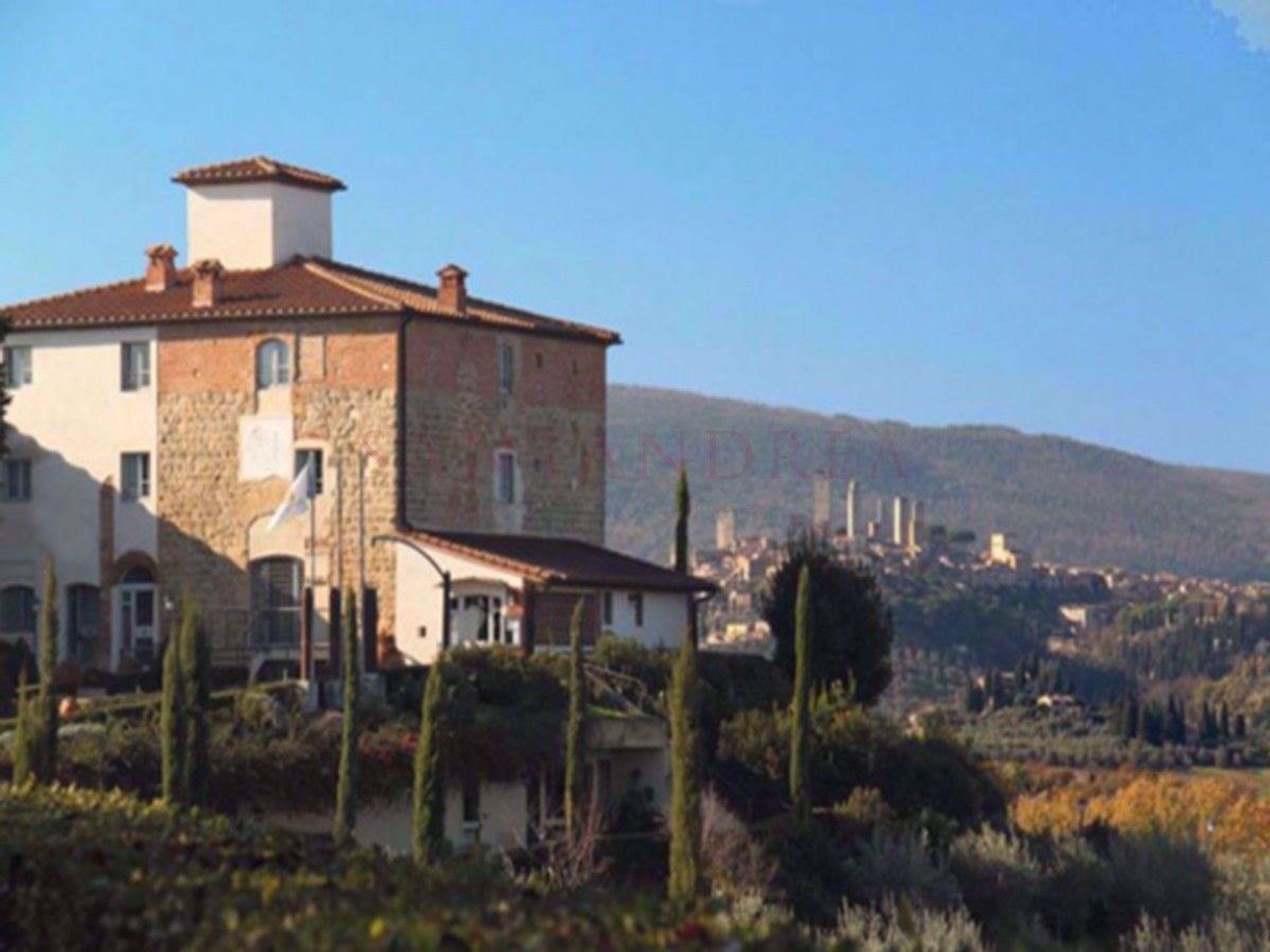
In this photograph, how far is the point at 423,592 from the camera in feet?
164

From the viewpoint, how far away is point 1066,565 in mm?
182500

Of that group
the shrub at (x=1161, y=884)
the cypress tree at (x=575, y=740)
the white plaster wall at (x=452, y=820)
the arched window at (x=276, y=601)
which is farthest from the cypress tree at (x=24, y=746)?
the arched window at (x=276, y=601)

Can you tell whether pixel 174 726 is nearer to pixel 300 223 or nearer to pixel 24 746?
pixel 24 746

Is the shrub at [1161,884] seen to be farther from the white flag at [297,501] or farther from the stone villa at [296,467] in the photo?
the white flag at [297,501]

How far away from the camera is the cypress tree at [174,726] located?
34781 mm

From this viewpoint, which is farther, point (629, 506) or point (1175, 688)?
point (629, 506)

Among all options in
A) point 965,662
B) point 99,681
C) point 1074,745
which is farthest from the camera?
point 965,662

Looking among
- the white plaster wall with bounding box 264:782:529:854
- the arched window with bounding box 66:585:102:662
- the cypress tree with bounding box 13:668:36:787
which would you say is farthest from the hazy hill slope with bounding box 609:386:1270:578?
the cypress tree with bounding box 13:668:36:787

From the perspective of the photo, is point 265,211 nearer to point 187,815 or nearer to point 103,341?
point 103,341

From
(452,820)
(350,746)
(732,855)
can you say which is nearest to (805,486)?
(452,820)

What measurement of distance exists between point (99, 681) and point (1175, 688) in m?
82.0

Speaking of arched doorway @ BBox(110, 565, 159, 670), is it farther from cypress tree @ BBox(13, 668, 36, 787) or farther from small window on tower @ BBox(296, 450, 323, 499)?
cypress tree @ BBox(13, 668, 36, 787)

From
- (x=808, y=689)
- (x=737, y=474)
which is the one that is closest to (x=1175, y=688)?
(x=737, y=474)

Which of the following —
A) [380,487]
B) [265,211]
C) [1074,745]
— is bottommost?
[1074,745]
